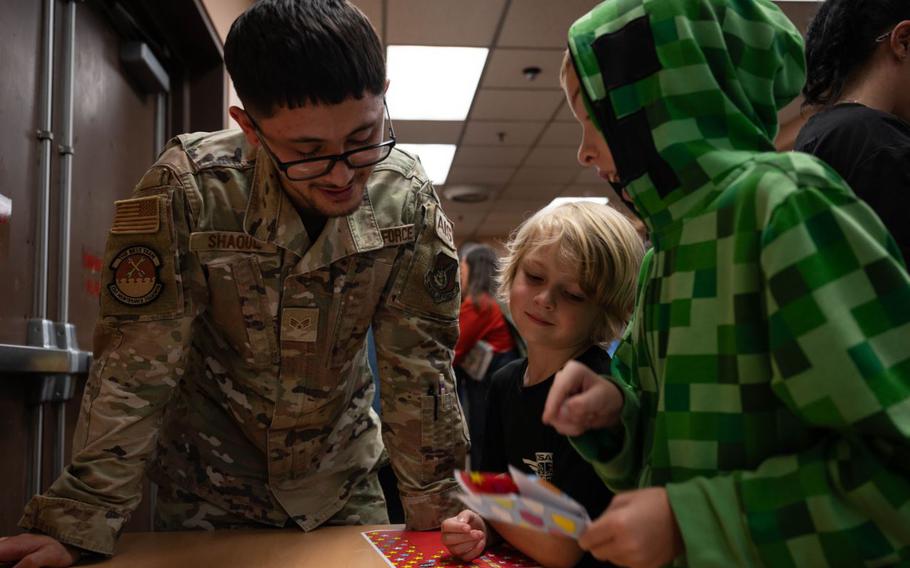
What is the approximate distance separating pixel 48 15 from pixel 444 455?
1.28m

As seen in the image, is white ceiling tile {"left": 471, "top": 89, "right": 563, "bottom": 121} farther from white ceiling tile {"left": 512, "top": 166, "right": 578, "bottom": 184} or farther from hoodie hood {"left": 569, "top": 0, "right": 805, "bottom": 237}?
hoodie hood {"left": 569, "top": 0, "right": 805, "bottom": 237}

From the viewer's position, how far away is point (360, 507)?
1.42 meters

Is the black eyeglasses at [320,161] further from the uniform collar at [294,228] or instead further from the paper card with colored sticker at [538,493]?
the paper card with colored sticker at [538,493]

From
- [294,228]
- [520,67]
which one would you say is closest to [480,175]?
[520,67]

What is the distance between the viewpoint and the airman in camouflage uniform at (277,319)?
1085 mm

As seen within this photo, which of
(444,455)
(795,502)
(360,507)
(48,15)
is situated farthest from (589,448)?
(48,15)

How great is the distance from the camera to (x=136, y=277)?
3.74ft

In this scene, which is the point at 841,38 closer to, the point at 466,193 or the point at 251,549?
the point at 251,549

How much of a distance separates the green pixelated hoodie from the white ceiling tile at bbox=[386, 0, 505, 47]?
326 centimetres

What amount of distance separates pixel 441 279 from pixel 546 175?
586cm

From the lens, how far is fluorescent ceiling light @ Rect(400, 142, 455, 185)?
20.2ft

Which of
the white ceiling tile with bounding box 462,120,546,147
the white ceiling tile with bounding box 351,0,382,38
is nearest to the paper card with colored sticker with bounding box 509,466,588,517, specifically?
the white ceiling tile with bounding box 351,0,382,38

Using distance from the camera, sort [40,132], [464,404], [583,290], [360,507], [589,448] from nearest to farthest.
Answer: [589,448]
[583,290]
[360,507]
[40,132]
[464,404]

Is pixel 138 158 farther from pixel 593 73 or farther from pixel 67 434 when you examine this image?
pixel 593 73
